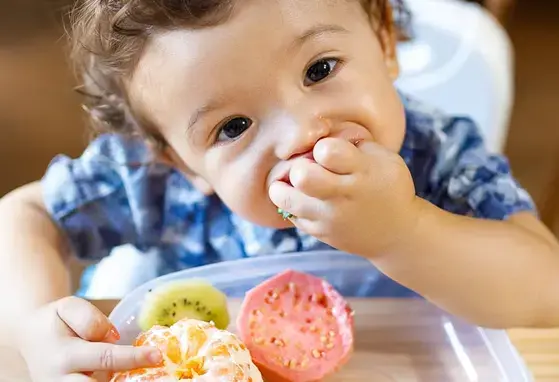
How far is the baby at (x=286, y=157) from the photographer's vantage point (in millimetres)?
551

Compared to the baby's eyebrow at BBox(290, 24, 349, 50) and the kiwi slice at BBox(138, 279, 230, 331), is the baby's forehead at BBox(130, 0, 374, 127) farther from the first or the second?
the kiwi slice at BBox(138, 279, 230, 331)

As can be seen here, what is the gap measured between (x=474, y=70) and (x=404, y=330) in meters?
0.49

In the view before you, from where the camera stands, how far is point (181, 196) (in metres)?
0.83

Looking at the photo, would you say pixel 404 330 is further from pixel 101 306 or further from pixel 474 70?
pixel 474 70

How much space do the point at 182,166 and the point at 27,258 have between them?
0.56 ft

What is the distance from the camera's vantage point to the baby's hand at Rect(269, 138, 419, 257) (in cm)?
53

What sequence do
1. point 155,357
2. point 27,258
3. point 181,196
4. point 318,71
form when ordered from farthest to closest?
point 181,196 < point 27,258 < point 318,71 < point 155,357

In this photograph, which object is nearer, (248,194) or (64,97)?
(248,194)

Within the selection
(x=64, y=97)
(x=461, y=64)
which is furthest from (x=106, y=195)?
(x=64, y=97)

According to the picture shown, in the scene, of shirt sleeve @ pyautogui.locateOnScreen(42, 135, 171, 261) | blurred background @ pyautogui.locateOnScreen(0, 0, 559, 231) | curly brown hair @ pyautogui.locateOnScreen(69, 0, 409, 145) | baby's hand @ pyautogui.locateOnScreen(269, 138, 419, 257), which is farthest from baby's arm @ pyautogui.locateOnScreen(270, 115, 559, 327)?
blurred background @ pyautogui.locateOnScreen(0, 0, 559, 231)

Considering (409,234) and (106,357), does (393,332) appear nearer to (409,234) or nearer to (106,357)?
(409,234)

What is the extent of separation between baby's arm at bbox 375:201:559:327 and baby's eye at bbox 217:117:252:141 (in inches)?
5.8

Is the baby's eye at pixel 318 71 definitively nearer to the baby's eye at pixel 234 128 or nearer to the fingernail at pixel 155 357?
the baby's eye at pixel 234 128

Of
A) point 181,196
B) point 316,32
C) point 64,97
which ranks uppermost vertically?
point 316,32
